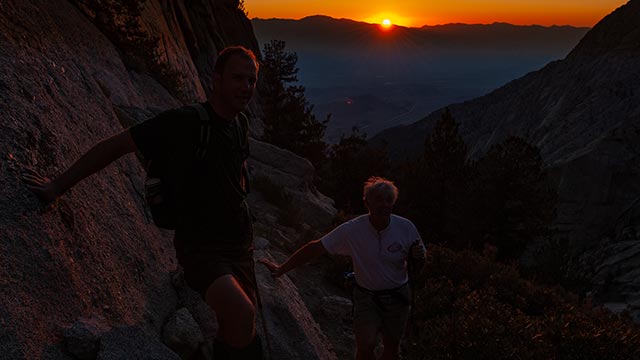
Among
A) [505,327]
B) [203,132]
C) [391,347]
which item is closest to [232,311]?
[203,132]

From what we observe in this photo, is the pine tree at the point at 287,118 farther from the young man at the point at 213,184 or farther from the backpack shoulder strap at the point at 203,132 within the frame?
the backpack shoulder strap at the point at 203,132

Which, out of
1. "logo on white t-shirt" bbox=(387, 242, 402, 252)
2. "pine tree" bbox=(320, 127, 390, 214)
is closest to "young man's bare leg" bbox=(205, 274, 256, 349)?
"logo on white t-shirt" bbox=(387, 242, 402, 252)

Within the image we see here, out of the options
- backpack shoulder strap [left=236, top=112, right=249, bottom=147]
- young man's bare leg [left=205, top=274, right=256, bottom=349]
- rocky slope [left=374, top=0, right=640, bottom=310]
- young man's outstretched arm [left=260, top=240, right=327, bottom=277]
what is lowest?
rocky slope [left=374, top=0, right=640, bottom=310]

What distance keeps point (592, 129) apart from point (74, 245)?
58.0 meters

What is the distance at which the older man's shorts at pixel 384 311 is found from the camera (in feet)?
16.3

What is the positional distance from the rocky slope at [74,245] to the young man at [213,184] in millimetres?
411

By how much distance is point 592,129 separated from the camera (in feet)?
169

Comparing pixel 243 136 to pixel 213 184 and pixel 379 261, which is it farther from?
pixel 379 261

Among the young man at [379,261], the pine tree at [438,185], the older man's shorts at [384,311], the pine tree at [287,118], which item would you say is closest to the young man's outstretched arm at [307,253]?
the young man at [379,261]

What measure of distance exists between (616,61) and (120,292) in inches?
2837

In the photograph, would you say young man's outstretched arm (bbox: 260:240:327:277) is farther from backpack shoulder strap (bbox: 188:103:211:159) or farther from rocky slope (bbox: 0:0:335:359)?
backpack shoulder strap (bbox: 188:103:211:159)

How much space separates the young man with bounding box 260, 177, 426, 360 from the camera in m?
4.95

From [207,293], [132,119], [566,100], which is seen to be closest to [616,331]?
[207,293]

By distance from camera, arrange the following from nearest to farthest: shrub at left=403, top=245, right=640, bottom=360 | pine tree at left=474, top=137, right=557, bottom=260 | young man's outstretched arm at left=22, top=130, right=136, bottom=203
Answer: young man's outstretched arm at left=22, top=130, right=136, bottom=203, shrub at left=403, top=245, right=640, bottom=360, pine tree at left=474, top=137, right=557, bottom=260
